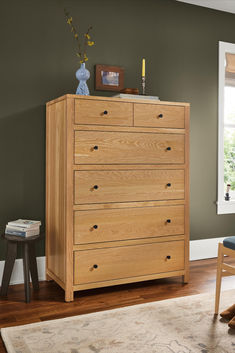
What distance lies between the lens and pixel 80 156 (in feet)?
8.80

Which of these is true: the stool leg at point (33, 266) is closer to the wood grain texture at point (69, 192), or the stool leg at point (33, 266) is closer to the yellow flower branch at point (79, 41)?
the wood grain texture at point (69, 192)

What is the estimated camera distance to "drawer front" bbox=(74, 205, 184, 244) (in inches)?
107

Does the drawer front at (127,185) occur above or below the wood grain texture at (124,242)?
above

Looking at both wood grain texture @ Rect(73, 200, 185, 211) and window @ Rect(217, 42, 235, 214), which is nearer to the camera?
wood grain texture @ Rect(73, 200, 185, 211)

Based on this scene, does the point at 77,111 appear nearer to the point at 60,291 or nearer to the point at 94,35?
the point at 94,35

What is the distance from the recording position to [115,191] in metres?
2.81

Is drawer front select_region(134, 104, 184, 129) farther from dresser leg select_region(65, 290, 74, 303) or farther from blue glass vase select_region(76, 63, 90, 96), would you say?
dresser leg select_region(65, 290, 74, 303)

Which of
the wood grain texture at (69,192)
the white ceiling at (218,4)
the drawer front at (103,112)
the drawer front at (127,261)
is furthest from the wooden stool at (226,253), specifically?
the white ceiling at (218,4)

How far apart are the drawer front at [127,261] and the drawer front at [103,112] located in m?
0.92

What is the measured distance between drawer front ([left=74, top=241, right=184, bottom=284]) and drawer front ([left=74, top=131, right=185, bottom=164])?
647 mm

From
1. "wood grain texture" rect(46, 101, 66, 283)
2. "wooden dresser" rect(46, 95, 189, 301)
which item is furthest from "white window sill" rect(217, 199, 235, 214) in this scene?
"wood grain texture" rect(46, 101, 66, 283)

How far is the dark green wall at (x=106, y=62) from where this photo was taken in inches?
120

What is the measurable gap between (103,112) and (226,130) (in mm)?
1826

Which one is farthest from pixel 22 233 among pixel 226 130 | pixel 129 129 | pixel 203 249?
pixel 226 130
